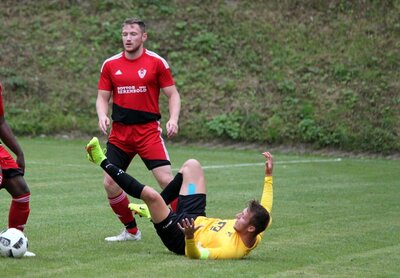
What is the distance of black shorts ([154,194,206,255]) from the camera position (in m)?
9.12

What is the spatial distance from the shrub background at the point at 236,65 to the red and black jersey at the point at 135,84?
47.3ft

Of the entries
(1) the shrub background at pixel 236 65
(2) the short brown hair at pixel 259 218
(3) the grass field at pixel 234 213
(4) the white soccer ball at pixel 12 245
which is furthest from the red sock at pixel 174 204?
(1) the shrub background at pixel 236 65

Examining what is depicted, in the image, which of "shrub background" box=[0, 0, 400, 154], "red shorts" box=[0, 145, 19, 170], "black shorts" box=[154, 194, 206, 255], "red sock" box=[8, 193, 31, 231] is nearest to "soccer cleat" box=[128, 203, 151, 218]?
"black shorts" box=[154, 194, 206, 255]

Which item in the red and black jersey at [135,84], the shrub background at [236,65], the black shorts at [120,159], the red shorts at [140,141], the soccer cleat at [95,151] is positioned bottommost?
the shrub background at [236,65]

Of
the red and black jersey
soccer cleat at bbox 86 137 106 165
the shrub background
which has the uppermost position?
the red and black jersey

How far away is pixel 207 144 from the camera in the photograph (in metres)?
25.4

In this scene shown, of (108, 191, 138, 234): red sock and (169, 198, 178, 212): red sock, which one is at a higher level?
(169, 198, 178, 212): red sock

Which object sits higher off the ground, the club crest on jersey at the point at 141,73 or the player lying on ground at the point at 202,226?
the club crest on jersey at the point at 141,73

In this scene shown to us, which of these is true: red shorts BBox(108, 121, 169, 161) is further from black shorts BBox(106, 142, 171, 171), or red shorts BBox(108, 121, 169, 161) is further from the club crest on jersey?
the club crest on jersey

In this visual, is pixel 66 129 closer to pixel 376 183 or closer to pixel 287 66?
pixel 287 66

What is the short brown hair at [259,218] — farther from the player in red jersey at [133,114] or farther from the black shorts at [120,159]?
the black shorts at [120,159]

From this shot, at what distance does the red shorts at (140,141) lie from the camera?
35.0 ft

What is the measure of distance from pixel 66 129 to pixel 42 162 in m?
6.63

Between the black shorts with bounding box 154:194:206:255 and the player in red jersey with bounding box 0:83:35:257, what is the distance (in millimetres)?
1208
